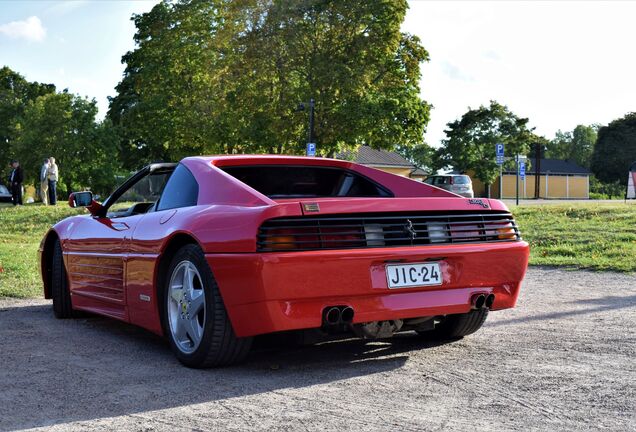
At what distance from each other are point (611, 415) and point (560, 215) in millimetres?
20438

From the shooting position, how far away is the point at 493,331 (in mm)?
5961

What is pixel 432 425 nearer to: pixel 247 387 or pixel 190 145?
pixel 247 387

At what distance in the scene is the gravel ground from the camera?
3.52 metres

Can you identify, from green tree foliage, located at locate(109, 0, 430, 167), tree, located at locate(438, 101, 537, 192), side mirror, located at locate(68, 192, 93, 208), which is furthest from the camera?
tree, located at locate(438, 101, 537, 192)

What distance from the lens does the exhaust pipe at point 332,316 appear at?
4383 mm

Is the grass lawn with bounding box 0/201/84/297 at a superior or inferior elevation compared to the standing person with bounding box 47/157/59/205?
inferior

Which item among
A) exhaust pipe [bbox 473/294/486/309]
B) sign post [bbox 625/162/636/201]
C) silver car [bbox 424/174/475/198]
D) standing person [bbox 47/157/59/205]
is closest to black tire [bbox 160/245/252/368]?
exhaust pipe [bbox 473/294/486/309]

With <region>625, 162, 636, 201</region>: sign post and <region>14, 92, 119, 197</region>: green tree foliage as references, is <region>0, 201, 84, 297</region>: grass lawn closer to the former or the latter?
<region>14, 92, 119, 197</region>: green tree foliage

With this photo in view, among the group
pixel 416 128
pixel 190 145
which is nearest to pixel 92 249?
pixel 416 128

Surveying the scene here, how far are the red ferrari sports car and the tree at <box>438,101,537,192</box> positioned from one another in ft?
211

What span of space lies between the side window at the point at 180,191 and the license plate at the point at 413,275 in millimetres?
1377

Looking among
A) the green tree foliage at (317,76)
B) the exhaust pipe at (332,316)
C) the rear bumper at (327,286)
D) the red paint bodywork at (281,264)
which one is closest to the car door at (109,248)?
the red paint bodywork at (281,264)

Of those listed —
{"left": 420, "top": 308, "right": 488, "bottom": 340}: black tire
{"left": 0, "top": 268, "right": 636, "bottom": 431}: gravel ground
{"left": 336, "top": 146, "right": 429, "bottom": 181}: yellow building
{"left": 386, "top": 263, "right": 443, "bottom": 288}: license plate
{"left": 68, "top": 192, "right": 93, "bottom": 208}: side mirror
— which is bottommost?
{"left": 0, "top": 268, "right": 636, "bottom": 431}: gravel ground

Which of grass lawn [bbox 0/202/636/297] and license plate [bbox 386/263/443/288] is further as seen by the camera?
grass lawn [bbox 0/202/636/297]
